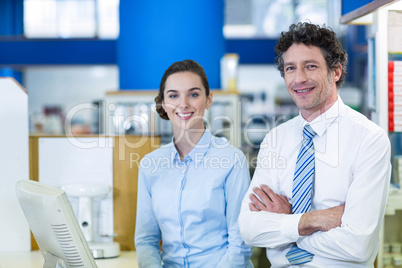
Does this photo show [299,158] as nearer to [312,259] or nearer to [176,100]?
[312,259]

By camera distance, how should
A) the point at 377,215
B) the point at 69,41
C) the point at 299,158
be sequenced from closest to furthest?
the point at 377,215, the point at 299,158, the point at 69,41

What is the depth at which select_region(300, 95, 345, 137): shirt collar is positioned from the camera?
2029 mm

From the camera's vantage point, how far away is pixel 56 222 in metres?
1.69

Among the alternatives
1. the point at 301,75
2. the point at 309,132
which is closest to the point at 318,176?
the point at 309,132

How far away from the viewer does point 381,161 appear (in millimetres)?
1867

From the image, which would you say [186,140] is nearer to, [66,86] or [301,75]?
[301,75]

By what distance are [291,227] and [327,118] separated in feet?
1.50

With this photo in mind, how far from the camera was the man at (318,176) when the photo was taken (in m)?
1.85

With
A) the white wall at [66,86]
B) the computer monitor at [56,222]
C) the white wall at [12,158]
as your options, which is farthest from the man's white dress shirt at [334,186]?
the white wall at [66,86]

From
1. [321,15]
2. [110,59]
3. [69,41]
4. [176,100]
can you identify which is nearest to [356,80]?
[321,15]

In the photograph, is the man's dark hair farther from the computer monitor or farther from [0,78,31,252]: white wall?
[0,78,31,252]: white wall

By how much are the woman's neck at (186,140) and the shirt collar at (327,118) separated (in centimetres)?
52

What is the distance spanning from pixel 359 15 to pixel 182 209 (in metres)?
1.33

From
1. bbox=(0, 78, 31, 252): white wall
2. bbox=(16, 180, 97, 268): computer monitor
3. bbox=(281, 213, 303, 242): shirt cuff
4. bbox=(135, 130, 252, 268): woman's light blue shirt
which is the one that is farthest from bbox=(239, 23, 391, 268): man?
bbox=(0, 78, 31, 252): white wall
